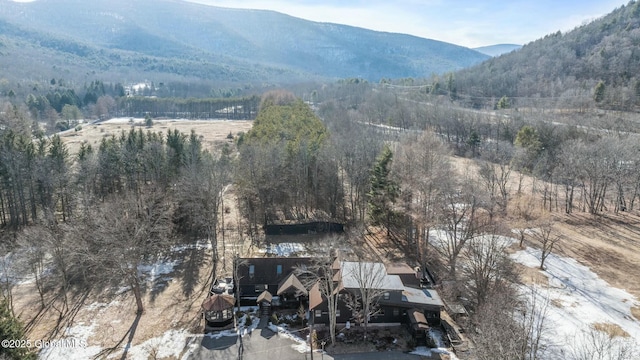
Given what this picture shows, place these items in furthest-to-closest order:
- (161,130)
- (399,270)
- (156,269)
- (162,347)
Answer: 1. (161,130)
2. (156,269)
3. (399,270)
4. (162,347)

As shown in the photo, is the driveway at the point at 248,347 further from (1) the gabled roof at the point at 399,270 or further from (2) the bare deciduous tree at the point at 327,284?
(1) the gabled roof at the point at 399,270

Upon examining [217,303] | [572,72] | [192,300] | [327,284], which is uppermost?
[572,72]

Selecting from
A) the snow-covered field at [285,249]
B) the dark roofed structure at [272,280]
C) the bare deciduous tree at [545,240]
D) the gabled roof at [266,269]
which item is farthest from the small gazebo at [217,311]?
the bare deciduous tree at [545,240]

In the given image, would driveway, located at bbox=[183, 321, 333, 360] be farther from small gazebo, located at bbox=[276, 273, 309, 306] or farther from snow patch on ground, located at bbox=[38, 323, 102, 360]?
snow patch on ground, located at bbox=[38, 323, 102, 360]

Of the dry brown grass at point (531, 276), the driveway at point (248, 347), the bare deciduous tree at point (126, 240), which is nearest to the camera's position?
the driveway at point (248, 347)

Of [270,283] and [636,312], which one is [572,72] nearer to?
[636,312]

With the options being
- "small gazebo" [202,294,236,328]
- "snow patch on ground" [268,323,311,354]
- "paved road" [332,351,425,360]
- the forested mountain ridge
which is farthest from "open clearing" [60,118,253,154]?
the forested mountain ridge

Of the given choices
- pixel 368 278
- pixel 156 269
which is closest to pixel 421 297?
pixel 368 278
